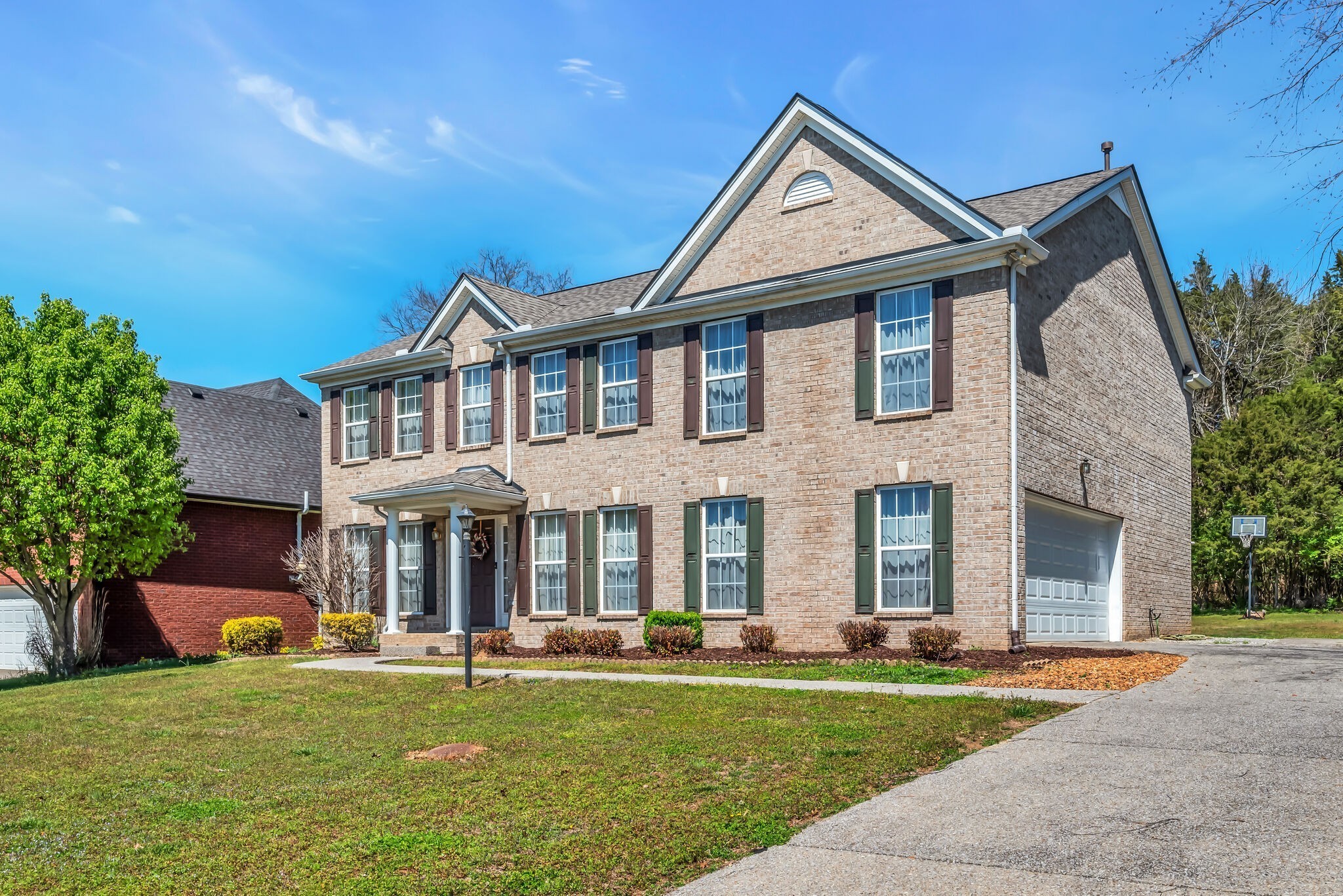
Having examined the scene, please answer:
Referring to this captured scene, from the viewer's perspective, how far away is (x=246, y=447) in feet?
91.1

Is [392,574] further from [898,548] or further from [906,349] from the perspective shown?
[906,349]

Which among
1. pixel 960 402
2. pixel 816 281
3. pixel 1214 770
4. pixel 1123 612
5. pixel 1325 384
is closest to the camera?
pixel 1214 770

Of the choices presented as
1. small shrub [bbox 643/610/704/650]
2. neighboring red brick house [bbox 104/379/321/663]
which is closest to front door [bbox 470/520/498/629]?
small shrub [bbox 643/610/704/650]

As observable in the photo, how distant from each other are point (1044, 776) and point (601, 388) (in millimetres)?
14064

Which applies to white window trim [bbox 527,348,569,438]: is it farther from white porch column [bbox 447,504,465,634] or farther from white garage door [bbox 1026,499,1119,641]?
white garage door [bbox 1026,499,1119,641]

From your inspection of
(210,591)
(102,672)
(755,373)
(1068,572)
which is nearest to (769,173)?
(755,373)

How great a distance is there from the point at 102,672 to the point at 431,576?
6291mm

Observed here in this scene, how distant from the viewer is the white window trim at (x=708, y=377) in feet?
62.4

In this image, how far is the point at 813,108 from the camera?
18562mm

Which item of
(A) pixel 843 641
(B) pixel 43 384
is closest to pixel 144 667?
(B) pixel 43 384

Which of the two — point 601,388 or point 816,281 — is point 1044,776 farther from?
point 601,388

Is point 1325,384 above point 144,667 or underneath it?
above

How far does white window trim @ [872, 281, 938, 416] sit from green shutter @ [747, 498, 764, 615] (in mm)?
2641

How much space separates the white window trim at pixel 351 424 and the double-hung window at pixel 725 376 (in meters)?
8.88
